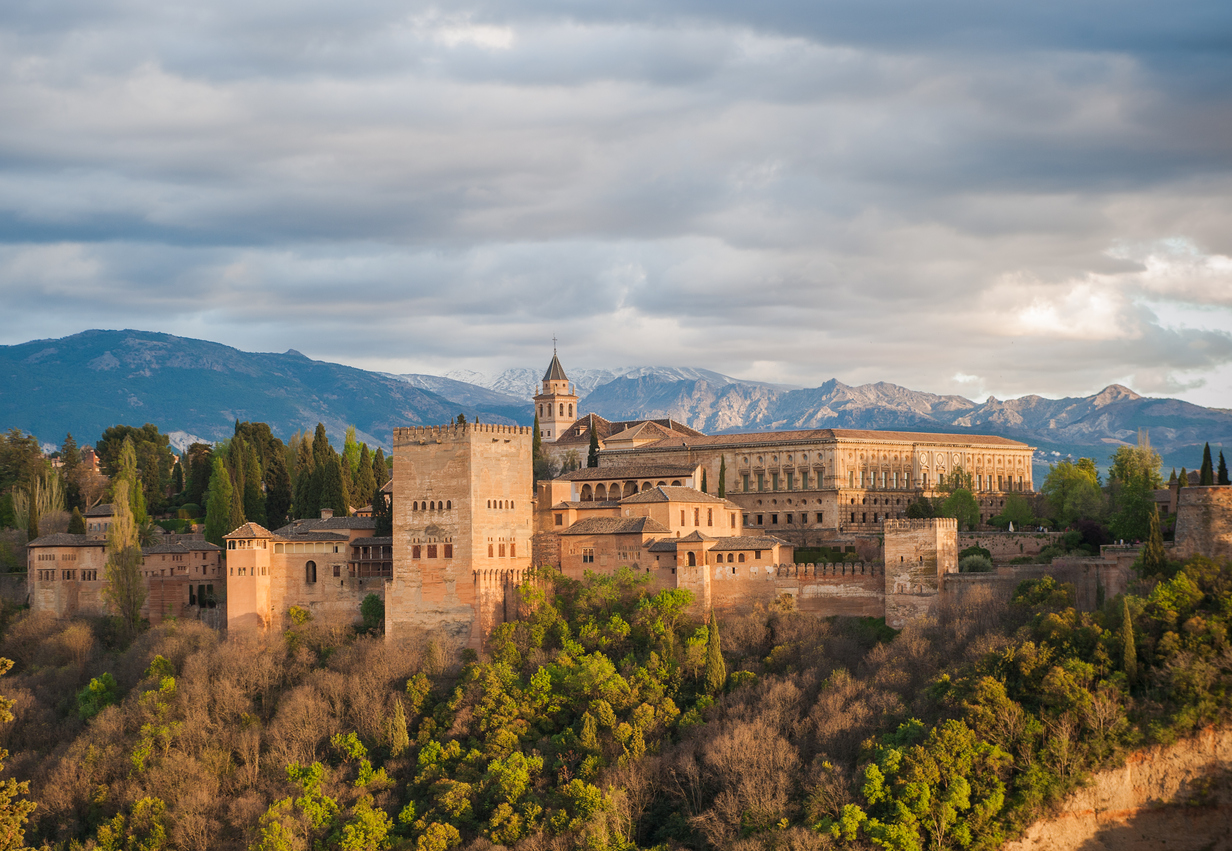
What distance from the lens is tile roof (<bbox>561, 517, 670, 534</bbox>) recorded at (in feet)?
203

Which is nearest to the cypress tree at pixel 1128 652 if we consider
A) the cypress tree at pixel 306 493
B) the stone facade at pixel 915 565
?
the stone facade at pixel 915 565

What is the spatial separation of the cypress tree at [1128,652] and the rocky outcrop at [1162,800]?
8.36ft

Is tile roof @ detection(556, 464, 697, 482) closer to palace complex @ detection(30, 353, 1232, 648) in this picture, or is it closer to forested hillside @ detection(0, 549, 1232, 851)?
palace complex @ detection(30, 353, 1232, 648)

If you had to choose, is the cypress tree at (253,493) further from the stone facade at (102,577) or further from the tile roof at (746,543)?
the tile roof at (746,543)

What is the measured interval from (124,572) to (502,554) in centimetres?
2087

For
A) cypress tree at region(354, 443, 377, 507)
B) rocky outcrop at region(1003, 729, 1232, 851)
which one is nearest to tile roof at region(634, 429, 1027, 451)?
cypress tree at region(354, 443, 377, 507)

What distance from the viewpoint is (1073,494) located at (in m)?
74.2

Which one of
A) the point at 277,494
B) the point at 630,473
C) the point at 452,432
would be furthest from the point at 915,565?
the point at 277,494

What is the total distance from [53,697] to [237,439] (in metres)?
29.6

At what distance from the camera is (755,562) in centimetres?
5950

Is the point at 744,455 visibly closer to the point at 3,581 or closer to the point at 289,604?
the point at 289,604

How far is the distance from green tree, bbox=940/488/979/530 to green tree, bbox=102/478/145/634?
43.2 metres

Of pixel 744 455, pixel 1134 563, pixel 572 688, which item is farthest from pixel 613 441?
pixel 1134 563

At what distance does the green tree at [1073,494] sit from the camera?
237ft
